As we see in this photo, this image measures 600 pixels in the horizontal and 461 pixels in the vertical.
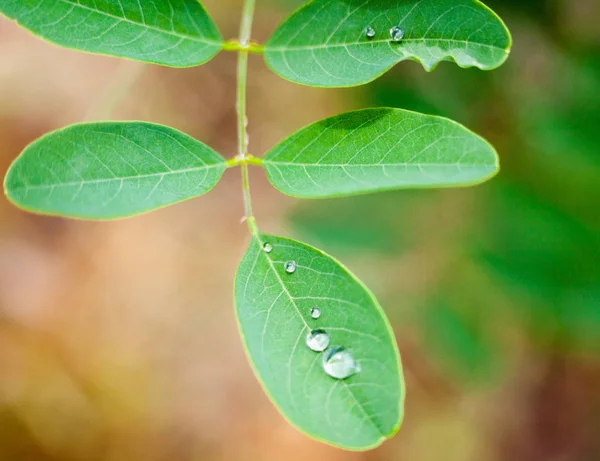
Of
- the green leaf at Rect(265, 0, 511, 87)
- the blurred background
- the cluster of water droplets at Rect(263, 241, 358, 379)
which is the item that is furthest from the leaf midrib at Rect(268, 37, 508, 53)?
the blurred background

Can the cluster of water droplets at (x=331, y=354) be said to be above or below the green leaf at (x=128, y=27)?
below

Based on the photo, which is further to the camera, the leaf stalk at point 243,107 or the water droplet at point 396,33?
the leaf stalk at point 243,107

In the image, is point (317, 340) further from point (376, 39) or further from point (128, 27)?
point (128, 27)

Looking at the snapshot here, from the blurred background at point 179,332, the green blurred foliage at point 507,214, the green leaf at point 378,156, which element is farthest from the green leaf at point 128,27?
the blurred background at point 179,332

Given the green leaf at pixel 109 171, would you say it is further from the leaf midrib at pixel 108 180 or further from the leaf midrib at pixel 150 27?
the leaf midrib at pixel 150 27

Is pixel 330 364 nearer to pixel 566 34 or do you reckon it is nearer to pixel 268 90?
pixel 566 34

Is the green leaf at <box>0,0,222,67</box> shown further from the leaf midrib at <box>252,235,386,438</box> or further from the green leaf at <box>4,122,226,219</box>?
the leaf midrib at <box>252,235,386,438</box>

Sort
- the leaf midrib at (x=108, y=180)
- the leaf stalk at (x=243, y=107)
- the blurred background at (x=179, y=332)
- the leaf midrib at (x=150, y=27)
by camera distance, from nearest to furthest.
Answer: the leaf midrib at (x=108, y=180) → the leaf midrib at (x=150, y=27) → the leaf stalk at (x=243, y=107) → the blurred background at (x=179, y=332)

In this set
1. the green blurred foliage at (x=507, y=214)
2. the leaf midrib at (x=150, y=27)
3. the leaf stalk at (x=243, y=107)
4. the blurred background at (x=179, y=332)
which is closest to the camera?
the leaf midrib at (x=150, y=27)
